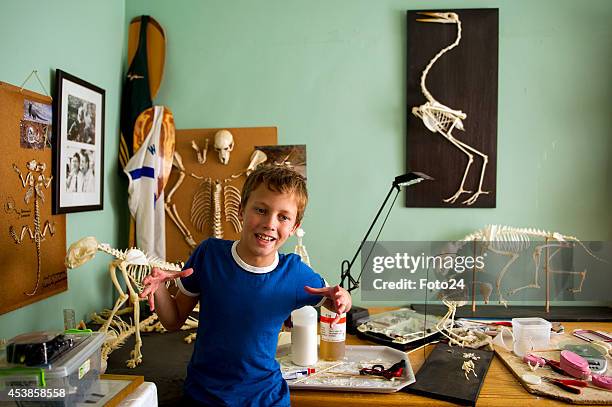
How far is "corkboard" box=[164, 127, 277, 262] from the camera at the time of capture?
6.94 feet


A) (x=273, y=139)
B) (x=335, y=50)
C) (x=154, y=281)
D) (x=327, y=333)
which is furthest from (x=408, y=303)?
(x=154, y=281)

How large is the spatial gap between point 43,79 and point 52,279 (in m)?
0.64

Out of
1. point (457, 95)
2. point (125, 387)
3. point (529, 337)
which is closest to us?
point (125, 387)

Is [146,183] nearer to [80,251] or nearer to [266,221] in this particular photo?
[80,251]

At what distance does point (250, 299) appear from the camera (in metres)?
1.14

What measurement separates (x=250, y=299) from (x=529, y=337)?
937mm

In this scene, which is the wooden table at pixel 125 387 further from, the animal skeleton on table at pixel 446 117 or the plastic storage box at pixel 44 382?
the animal skeleton on table at pixel 446 117

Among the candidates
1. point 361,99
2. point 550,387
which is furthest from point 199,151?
point 550,387

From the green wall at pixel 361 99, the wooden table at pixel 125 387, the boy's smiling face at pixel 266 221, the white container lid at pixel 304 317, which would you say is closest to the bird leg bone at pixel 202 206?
the green wall at pixel 361 99

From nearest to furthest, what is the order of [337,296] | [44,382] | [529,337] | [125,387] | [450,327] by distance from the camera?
[44,382] < [125,387] < [337,296] < [529,337] < [450,327]

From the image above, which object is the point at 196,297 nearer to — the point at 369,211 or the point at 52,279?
the point at 52,279

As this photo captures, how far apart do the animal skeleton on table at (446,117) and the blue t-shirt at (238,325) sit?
3.69 feet

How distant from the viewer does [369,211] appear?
2.12m

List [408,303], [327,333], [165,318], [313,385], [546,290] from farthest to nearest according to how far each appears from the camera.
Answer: [408,303] → [546,290] → [327,333] → [313,385] → [165,318]
